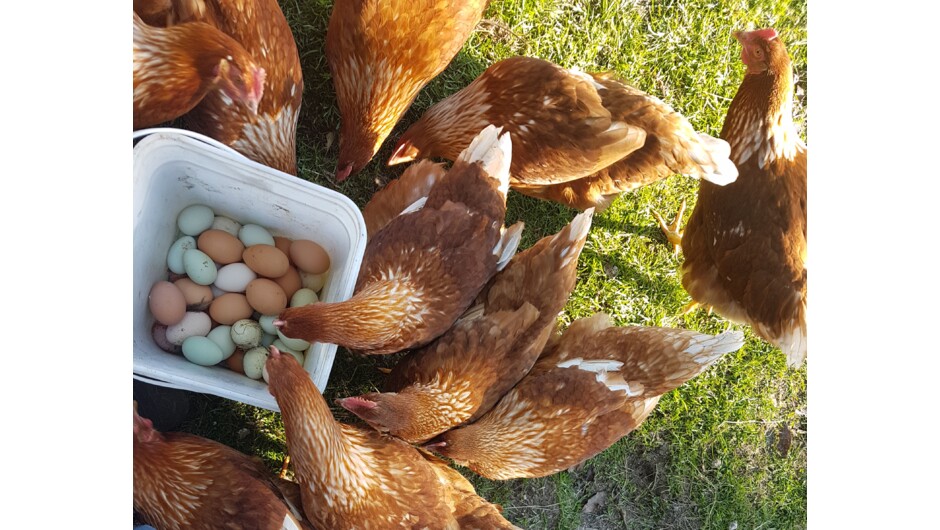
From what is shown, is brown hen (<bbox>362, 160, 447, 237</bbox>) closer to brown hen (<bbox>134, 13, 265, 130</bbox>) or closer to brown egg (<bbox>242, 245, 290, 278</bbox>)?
brown egg (<bbox>242, 245, 290, 278</bbox>)

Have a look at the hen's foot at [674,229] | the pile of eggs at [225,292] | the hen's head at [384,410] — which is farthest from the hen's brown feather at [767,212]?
the pile of eggs at [225,292]

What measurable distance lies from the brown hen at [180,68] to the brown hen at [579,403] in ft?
2.83

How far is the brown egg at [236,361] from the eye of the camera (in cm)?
116

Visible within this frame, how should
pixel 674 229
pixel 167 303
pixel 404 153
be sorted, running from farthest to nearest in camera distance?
pixel 674 229 < pixel 404 153 < pixel 167 303

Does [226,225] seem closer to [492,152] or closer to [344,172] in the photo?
[344,172]

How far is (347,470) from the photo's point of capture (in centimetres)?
111

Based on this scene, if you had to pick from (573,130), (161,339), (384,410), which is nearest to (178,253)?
(161,339)

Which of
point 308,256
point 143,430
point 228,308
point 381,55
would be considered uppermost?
point 381,55

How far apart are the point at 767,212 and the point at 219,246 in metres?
1.16
